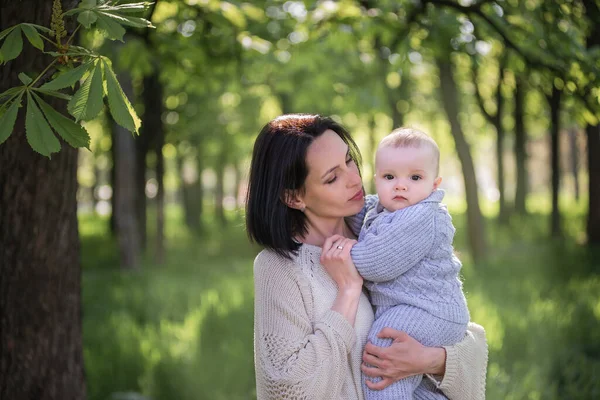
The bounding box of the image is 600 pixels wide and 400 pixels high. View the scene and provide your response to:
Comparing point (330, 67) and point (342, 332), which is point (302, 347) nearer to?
point (342, 332)

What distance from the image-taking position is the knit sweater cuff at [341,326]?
218 cm

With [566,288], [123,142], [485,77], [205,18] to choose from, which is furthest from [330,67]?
[485,77]

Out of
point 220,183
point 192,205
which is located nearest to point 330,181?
point 192,205

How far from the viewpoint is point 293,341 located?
220cm

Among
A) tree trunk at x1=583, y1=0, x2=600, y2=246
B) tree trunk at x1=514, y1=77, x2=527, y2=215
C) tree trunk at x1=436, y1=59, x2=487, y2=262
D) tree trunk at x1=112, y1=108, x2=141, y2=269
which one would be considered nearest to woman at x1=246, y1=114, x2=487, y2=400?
tree trunk at x1=112, y1=108, x2=141, y2=269

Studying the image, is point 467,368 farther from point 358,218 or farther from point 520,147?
point 520,147

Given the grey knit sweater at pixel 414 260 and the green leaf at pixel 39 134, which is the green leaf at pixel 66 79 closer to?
the green leaf at pixel 39 134

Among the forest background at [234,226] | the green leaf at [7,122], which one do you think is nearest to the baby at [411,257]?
the forest background at [234,226]

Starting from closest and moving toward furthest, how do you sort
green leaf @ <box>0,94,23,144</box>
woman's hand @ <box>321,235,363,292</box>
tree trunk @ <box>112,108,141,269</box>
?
green leaf @ <box>0,94,23,144</box> < woman's hand @ <box>321,235,363,292</box> < tree trunk @ <box>112,108,141,269</box>

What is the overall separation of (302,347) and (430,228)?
1.81 feet

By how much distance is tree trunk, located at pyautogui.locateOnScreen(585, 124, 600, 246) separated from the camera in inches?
438

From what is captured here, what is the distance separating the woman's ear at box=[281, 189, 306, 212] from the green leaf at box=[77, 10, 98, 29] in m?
0.80

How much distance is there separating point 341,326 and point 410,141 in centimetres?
64

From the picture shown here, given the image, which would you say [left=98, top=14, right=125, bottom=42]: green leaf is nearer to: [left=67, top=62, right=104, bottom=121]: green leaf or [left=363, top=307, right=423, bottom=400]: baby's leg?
[left=67, top=62, right=104, bottom=121]: green leaf
